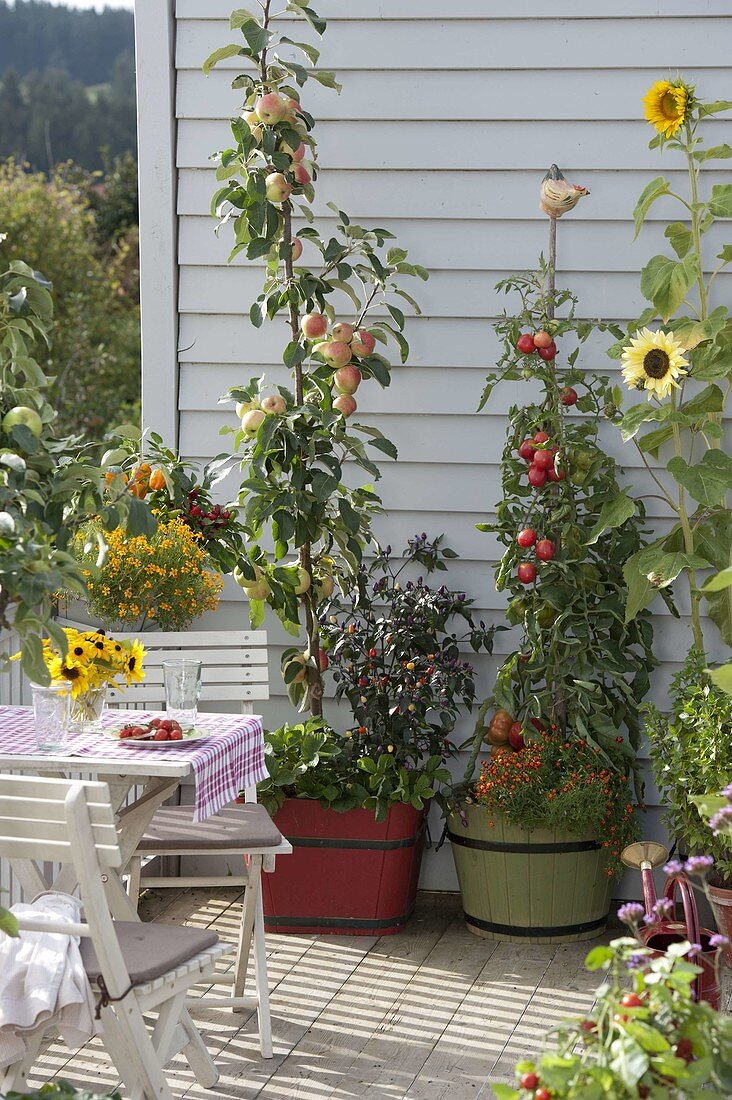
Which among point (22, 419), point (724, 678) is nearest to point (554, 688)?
point (724, 678)

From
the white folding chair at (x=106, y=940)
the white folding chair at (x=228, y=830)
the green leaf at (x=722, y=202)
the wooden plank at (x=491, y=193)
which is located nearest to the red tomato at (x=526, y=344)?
the wooden plank at (x=491, y=193)

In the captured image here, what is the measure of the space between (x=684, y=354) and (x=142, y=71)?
6.21ft

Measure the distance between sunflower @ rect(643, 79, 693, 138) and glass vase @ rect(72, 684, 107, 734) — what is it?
6.88 feet

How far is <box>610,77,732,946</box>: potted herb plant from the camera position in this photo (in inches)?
135

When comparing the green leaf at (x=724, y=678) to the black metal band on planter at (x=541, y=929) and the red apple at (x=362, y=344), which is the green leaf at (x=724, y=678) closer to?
the black metal band on planter at (x=541, y=929)

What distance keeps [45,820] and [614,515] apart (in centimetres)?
195

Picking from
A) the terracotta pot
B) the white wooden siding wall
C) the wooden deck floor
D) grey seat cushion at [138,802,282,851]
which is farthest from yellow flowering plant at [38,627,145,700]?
the terracotta pot

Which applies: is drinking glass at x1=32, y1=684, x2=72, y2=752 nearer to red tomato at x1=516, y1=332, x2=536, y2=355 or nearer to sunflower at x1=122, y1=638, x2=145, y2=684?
sunflower at x1=122, y1=638, x2=145, y2=684

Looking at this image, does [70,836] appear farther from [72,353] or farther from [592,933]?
[72,353]

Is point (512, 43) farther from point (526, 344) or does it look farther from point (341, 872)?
point (341, 872)

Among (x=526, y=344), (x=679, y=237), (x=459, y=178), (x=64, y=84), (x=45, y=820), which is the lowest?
(x=45, y=820)

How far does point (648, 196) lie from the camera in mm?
3678

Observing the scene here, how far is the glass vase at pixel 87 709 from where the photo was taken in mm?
2941

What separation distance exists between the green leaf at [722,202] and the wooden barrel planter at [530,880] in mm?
1780
